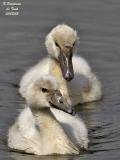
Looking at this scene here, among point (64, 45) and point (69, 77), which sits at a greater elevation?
point (64, 45)

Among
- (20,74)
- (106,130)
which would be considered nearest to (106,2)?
(20,74)

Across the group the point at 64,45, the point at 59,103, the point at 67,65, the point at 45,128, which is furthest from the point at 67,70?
the point at 59,103

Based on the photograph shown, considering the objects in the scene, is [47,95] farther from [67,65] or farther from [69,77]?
[67,65]

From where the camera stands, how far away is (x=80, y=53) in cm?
1559

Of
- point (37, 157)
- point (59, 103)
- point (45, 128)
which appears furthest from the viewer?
point (45, 128)

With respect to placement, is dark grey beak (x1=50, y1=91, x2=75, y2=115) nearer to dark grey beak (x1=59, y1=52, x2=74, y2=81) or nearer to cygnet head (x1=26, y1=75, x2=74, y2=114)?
cygnet head (x1=26, y1=75, x2=74, y2=114)

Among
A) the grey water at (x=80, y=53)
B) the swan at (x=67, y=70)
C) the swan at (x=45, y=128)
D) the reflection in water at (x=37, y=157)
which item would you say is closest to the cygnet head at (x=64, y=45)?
the swan at (x=67, y=70)

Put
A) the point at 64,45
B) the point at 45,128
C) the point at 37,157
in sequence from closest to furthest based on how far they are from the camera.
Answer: the point at 37,157 < the point at 45,128 < the point at 64,45

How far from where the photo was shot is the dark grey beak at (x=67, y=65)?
44.0 feet

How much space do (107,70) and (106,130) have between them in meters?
2.37

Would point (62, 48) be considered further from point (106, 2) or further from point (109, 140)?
point (106, 2)

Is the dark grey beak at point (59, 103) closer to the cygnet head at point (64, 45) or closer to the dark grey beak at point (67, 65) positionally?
the dark grey beak at point (67, 65)

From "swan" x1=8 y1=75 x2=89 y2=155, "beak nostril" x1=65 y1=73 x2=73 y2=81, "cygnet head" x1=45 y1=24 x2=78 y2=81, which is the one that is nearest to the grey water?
"swan" x1=8 y1=75 x2=89 y2=155

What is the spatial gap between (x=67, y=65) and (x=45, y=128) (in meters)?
1.95
